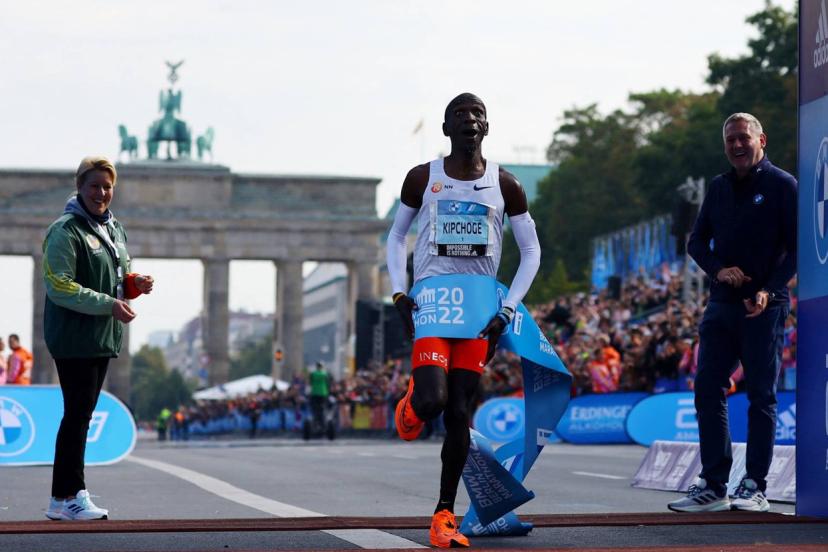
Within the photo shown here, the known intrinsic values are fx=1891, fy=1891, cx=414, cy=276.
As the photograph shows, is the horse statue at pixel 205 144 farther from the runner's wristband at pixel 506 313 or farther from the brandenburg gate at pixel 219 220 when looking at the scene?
the runner's wristband at pixel 506 313

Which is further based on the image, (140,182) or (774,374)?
(140,182)

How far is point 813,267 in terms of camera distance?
9789mm

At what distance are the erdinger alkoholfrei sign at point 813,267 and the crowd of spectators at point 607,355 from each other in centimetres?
1119

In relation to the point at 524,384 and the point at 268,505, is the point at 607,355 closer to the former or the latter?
the point at 268,505

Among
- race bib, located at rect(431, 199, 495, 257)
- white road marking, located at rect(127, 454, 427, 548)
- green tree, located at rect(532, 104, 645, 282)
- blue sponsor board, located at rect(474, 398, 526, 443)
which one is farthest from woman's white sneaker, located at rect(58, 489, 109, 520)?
green tree, located at rect(532, 104, 645, 282)

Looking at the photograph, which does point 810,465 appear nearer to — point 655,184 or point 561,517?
point 561,517

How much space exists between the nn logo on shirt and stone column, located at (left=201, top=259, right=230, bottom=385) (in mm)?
86606

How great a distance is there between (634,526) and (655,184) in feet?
223

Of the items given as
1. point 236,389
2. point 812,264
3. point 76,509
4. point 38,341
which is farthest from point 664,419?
point 38,341

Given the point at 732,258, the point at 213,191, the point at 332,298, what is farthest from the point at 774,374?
the point at 332,298

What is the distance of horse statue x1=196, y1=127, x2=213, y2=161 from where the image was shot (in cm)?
9650

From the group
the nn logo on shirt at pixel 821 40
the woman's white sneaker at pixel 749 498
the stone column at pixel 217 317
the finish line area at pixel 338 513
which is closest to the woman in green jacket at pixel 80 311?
the finish line area at pixel 338 513

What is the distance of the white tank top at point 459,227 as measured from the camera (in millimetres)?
8398

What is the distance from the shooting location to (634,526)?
366 inches
